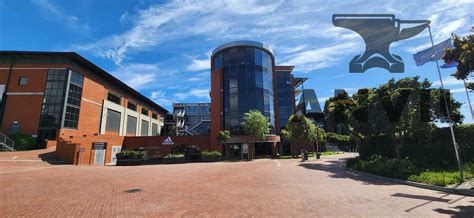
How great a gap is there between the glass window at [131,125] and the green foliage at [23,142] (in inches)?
780

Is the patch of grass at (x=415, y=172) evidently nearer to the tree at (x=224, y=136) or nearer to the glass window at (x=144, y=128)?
the tree at (x=224, y=136)

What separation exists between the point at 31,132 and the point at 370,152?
1558 inches

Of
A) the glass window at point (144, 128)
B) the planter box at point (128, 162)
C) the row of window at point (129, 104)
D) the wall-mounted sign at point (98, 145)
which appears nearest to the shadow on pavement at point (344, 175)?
the planter box at point (128, 162)

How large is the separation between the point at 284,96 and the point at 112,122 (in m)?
33.2

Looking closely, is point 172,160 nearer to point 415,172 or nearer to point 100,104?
point 100,104

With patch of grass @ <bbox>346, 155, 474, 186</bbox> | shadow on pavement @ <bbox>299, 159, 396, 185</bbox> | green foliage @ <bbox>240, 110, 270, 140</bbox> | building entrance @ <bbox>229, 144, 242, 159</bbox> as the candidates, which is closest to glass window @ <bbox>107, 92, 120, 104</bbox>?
building entrance @ <bbox>229, 144, 242, 159</bbox>

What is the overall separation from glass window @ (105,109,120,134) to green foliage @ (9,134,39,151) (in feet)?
40.3

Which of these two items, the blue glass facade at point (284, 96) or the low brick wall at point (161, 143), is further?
the blue glass facade at point (284, 96)

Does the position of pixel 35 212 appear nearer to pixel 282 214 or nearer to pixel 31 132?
pixel 282 214

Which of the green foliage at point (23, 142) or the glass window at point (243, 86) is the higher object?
the glass window at point (243, 86)

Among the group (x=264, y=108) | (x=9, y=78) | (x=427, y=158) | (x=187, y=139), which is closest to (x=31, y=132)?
(x=9, y=78)

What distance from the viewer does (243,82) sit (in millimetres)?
40656

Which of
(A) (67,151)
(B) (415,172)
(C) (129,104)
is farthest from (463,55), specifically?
(C) (129,104)

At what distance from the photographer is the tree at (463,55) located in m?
9.46
